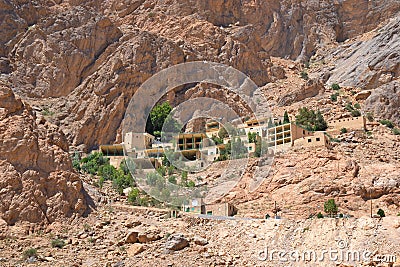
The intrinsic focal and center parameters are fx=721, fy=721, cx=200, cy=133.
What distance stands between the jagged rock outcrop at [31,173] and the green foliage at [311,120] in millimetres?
21428

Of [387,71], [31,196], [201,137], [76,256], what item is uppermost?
[387,71]

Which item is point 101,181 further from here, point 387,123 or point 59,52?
point 59,52

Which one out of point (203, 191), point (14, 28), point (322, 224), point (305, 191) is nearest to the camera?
point (322, 224)

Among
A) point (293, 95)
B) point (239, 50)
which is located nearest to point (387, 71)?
point (293, 95)

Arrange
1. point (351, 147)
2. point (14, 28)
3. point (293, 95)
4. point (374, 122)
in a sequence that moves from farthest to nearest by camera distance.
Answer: point (14, 28) < point (293, 95) < point (374, 122) < point (351, 147)

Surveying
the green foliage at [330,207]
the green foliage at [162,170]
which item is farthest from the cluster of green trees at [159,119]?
the green foliage at [330,207]

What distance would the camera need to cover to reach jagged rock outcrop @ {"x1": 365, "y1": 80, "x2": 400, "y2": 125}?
5991cm

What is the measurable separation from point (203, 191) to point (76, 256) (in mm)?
13394

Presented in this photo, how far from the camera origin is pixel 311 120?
57344mm

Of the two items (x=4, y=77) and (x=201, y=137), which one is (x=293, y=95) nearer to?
(x=201, y=137)

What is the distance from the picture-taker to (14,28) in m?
73.0

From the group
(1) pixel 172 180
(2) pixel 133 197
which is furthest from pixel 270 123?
(2) pixel 133 197

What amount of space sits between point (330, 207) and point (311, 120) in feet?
54.7

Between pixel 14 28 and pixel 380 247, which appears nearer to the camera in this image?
pixel 380 247
